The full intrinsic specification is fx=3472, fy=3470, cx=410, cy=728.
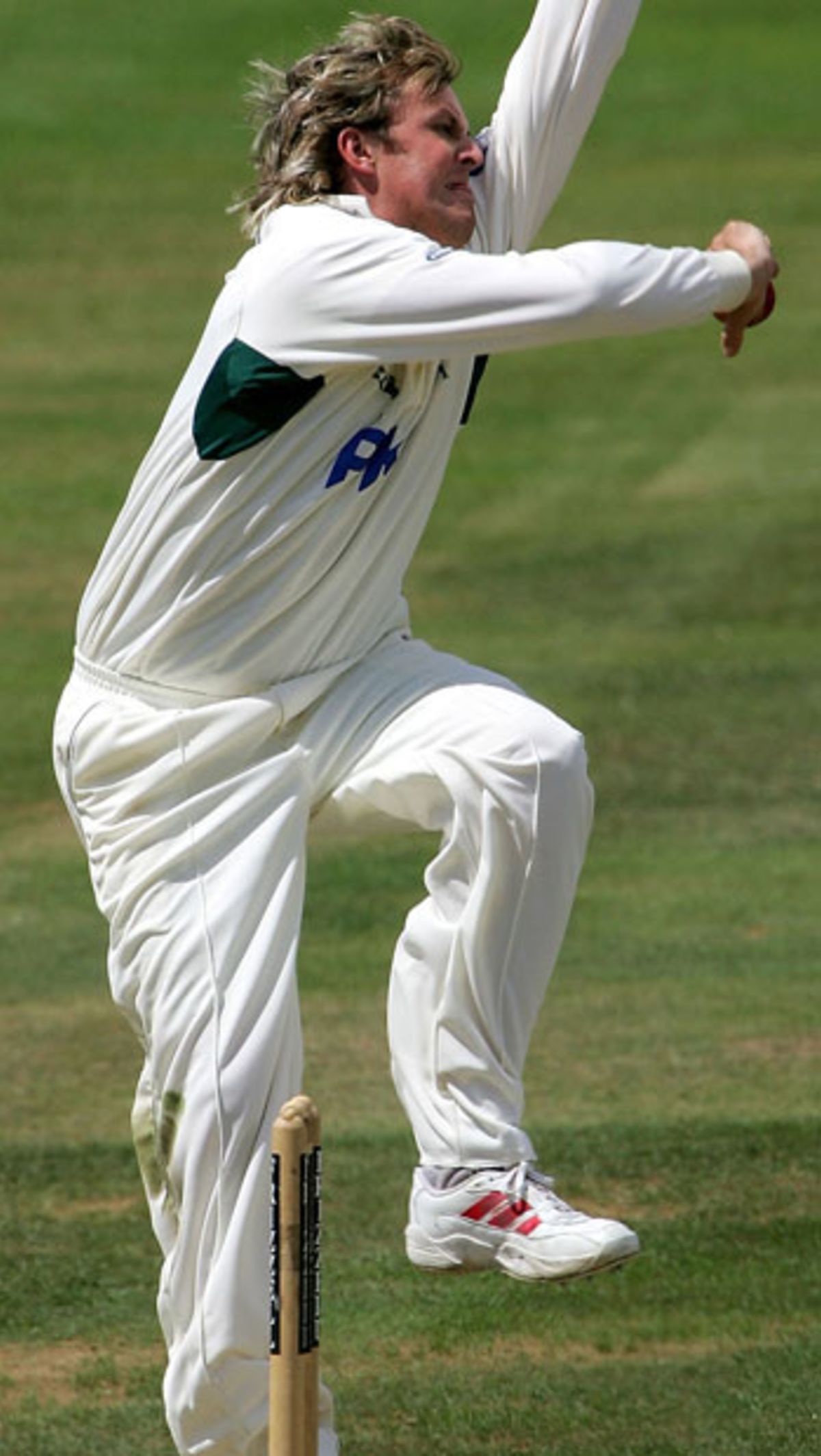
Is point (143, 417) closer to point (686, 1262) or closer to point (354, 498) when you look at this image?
point (686, 1262)

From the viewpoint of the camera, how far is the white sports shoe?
6.24 meters

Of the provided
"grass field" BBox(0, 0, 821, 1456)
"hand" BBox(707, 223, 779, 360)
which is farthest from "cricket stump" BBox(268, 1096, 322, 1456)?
"grass field" BBox(0, 0, 821, 1456)

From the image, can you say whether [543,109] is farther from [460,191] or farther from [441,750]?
[441,750]

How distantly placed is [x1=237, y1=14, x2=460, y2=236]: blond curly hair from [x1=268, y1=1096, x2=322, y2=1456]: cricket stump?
2.00m

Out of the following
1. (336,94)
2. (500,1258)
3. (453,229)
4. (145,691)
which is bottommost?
(500,1258)

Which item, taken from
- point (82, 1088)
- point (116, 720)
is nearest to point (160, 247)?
point (82, 1088)

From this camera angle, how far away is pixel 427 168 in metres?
6.62

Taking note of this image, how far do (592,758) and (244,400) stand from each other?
8665 mm

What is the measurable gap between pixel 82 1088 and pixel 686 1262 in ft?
8.96

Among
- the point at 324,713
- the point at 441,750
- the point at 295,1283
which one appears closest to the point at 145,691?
the point at 324,713

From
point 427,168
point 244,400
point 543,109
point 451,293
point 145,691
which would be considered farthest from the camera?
point 543,109

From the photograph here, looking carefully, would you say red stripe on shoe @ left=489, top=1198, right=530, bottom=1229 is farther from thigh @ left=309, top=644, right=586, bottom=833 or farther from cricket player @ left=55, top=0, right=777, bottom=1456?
thigh @ left=309, top=644, right=586, bottom=833

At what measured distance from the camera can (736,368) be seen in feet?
A: 73.0

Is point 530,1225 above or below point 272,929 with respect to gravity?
below
